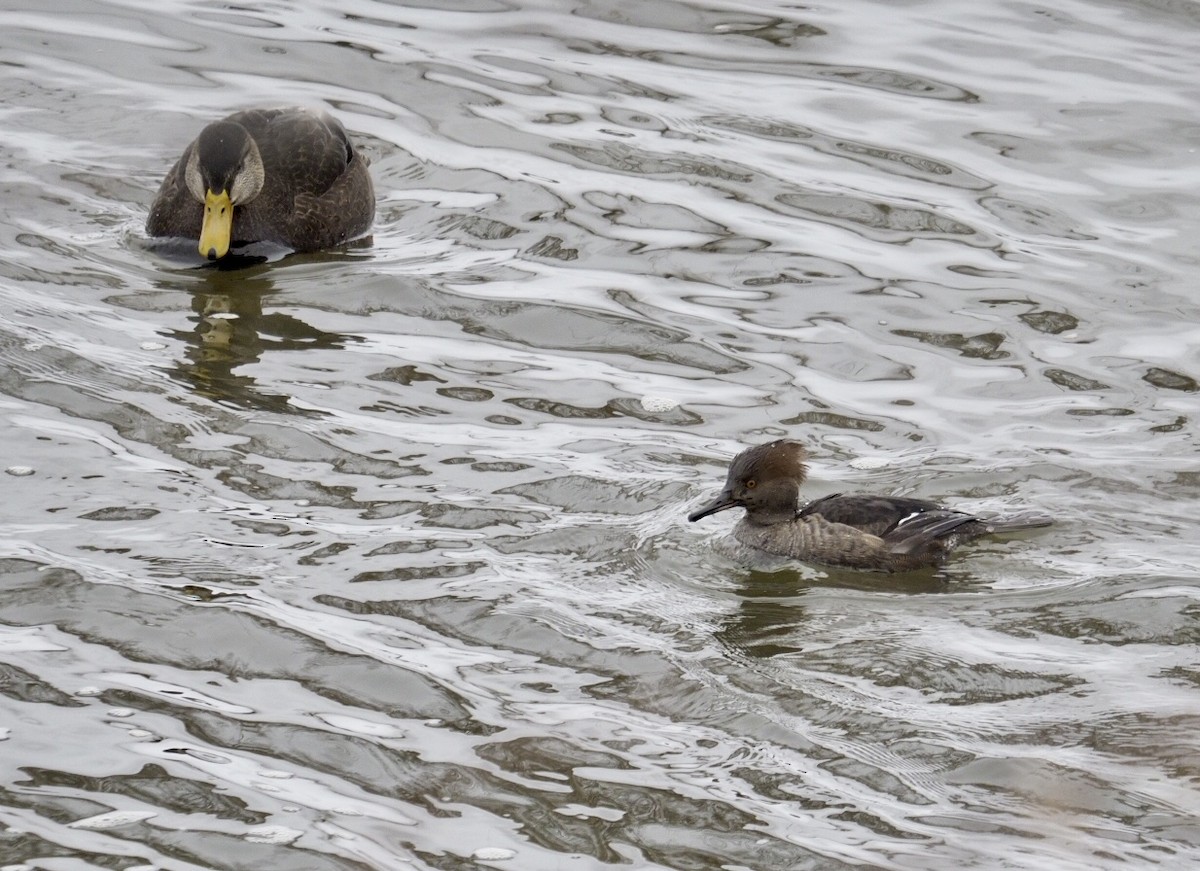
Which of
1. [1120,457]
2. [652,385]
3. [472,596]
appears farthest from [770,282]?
[472,596]

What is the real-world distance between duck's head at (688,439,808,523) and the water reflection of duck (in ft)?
15.1

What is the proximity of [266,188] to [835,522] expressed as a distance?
18.3ft

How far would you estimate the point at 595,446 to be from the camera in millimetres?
9344

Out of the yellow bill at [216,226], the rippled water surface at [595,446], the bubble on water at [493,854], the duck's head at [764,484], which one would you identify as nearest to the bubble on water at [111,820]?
the rippled water surface at [595,446]

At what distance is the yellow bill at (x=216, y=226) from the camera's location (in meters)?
11.8

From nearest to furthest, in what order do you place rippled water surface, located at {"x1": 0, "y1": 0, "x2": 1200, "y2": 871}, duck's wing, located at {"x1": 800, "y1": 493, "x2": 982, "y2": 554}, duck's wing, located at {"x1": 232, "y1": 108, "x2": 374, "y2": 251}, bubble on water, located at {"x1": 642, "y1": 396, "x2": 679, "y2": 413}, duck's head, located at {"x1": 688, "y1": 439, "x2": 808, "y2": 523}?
rippled water surface, located at {"x1": 0, "y1": 0, "x2": 1200, "y2": 871} → duck's wing, located at {"x1": 800, "y1": 493, "x2": 982, "y2": 554} → duck's head, located at {"x1": 688, "y1": 439, "x2": 808, "y2": 523} → bubble on water, located at {"x1": 642, "y1": 396, "x2": 679, "y2": 413} → duck's wing, located at {"x1": 232, "y1": 108, "x2": 374, "y2": 251}

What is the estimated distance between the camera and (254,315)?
1113cm

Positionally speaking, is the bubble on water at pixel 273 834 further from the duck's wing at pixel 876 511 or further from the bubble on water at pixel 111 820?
the duck's wing at pixel 876 511

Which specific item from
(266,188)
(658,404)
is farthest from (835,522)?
(266,188)

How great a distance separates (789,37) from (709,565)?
907 centimetres

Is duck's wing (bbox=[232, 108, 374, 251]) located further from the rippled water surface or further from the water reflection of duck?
the rippled water surface

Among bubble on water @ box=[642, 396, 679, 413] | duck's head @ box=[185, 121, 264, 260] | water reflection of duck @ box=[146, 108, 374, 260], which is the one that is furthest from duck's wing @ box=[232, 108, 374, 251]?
bubble on water @ box=[642, 396, 679, 413]

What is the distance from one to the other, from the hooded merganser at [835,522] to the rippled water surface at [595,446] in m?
0.16

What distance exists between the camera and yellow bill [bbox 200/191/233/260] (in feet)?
38.7
